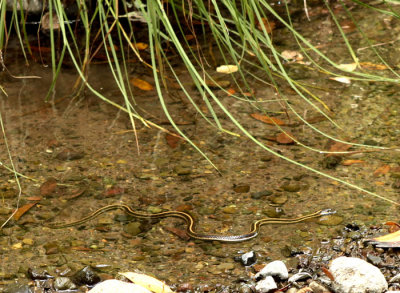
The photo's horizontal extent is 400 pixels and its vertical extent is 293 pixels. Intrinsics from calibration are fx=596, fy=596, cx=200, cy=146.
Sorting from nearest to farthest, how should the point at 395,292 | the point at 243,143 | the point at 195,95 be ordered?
1. the point at 395,292
2. the point at 243,143
3. the point at 195,95

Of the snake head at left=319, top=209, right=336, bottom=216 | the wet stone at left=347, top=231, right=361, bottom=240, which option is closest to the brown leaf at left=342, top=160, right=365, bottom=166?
the snake head at left=319, top=209, right=336, bottom=216

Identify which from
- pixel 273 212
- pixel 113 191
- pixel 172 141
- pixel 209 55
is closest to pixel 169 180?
pixel 113 191

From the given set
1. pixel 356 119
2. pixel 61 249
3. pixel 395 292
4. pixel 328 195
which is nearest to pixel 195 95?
pixel 356 119

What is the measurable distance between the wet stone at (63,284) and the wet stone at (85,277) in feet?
0.08

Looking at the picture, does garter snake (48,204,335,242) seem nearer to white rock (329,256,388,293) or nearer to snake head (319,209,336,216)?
snake head (319,209,336,216)

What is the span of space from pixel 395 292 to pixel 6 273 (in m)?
1.53

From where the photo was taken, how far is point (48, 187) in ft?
10.0

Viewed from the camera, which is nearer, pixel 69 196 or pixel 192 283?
pixel 192 283

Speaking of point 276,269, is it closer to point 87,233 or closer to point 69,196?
point 87,233

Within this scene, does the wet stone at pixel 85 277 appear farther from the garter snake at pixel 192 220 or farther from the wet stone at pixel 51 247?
the garter snake at pixel 192 220

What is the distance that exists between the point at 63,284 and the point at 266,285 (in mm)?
806

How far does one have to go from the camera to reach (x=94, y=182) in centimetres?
311

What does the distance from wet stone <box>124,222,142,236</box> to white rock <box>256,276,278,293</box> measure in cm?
69

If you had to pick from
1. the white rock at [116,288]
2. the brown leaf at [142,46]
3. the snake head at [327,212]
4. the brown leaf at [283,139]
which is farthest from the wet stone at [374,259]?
the brown leaf at [142,46]
